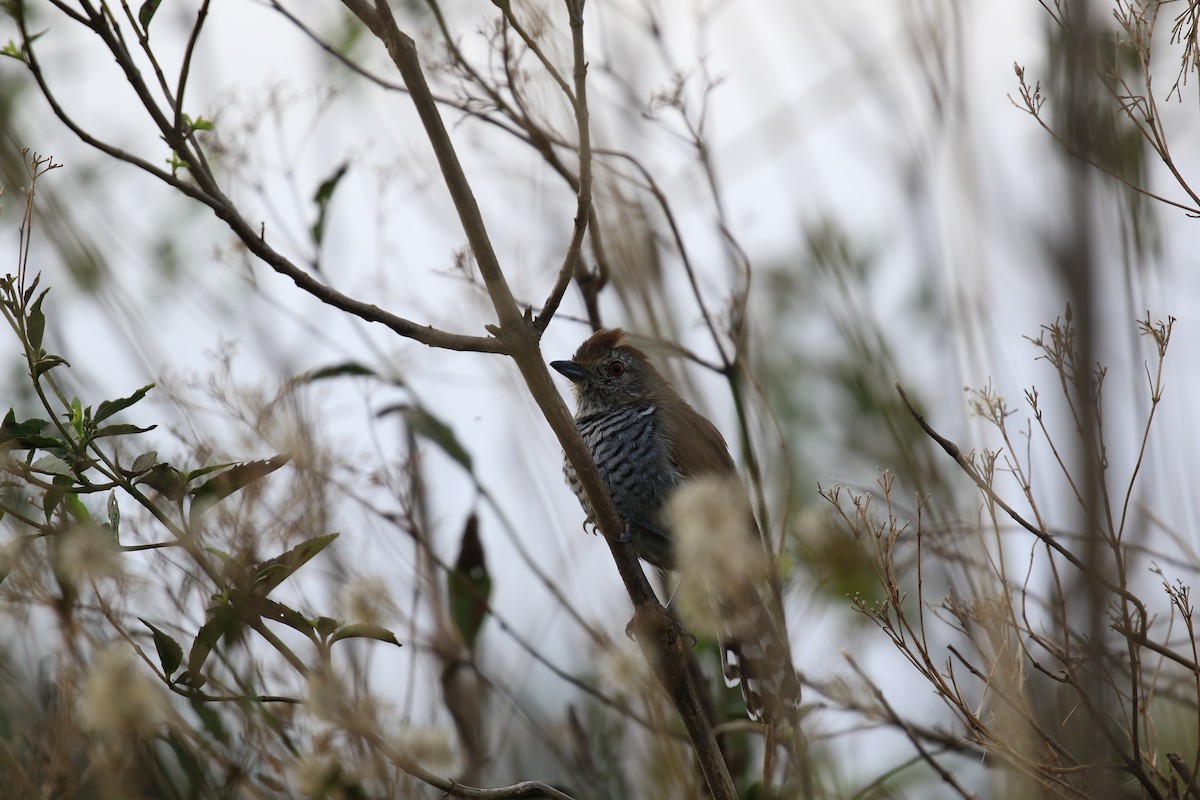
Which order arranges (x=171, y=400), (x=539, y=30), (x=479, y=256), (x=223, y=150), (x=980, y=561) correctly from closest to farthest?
(x=479, y=256), (x=980, y=561), (x=171, y=400), (x=539, y=30), (x=223, y=150)

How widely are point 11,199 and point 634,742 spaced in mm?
2888

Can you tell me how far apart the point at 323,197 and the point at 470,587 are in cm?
138

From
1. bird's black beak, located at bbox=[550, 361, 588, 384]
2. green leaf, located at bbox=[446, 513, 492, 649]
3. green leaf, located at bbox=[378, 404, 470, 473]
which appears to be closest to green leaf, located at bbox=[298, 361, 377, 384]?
green leaf, located at bbox=[378, 404, 470, 473]

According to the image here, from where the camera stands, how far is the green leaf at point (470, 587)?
371 cm

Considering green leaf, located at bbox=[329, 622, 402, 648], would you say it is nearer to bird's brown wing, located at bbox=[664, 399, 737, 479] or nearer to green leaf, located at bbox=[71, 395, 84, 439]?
green leaf, located at bbox=[71, 395, 84, 439]

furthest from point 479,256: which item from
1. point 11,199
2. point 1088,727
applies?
point 11,199

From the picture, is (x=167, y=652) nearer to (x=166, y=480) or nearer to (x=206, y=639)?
(x=206, y=639)

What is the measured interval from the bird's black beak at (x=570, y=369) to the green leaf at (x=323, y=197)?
1.34 meters

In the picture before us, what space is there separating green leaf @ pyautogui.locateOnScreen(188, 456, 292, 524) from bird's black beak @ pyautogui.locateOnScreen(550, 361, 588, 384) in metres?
2.66

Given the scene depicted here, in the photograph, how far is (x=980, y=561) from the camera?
8.36ft

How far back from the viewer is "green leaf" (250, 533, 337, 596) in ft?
6.93

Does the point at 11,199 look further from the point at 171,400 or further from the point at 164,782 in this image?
the point at 164,782

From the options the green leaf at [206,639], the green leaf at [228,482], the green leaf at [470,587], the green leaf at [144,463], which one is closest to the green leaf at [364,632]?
the green leaf at [206,639]

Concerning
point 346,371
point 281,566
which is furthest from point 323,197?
point 281,566
